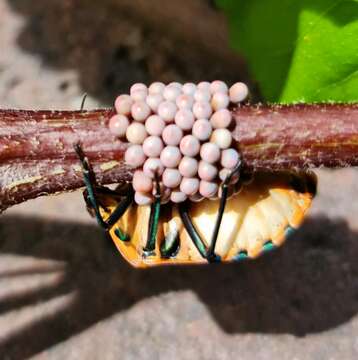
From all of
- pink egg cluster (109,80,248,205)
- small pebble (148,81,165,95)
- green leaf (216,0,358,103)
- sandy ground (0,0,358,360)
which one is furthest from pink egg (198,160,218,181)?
sandy ground (0,0,358,360)

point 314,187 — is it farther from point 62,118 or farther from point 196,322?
point 196,322

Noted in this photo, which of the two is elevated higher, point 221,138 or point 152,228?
point 221,138

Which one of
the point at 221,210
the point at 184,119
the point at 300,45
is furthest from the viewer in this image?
the point at 300,45

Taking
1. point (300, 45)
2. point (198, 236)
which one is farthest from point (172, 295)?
point (300, 45)

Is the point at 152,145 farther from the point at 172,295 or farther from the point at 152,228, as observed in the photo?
the point at 172,295

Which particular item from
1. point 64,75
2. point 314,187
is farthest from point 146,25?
point 314,187

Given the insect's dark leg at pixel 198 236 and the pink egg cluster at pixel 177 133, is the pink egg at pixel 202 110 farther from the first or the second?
the insect's dark leg at pixel 198 236

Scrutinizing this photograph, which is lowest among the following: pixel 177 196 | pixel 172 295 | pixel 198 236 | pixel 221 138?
pixel 172 295
